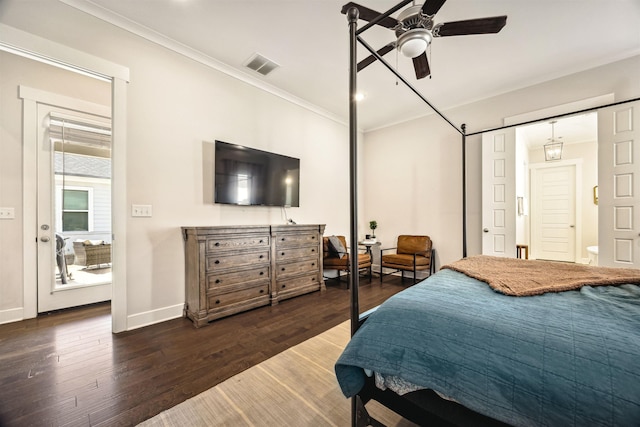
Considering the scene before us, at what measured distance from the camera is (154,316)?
8.41 ft

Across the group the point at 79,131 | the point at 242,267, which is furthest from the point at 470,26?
the point at 79,131

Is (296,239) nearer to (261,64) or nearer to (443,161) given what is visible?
(261,64)

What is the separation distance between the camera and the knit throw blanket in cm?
126

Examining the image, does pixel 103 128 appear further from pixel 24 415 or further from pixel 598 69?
pixel 598 69

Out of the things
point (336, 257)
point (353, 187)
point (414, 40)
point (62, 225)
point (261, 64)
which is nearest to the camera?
point (353, 187)

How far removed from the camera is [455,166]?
4.05m

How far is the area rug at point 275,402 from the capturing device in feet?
4.35

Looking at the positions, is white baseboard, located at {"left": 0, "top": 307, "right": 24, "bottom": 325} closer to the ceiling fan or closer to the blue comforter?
the blue comforter

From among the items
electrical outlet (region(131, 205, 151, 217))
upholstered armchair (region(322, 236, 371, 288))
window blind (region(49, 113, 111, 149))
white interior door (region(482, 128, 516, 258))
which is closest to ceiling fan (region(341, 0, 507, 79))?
white interior door (region(482, 128, 516, 258))

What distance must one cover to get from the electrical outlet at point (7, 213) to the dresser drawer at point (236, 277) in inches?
82.2

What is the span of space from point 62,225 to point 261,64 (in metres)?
3.06

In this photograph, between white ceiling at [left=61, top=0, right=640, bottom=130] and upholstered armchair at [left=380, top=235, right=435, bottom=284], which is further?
upholstered armchair at [left=380, top=235, right=435, bottom=284]

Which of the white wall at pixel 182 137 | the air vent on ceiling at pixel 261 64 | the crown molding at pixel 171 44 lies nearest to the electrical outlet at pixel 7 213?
the white wall at pixel 182 137

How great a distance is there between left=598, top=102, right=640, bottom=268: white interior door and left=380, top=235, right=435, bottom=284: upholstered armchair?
1.91 metres
